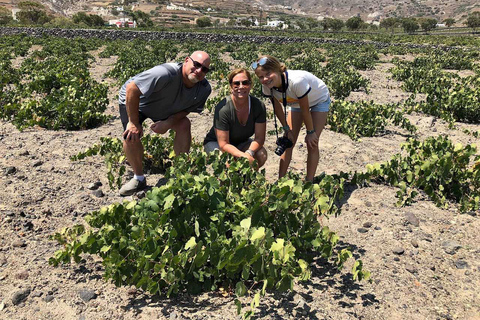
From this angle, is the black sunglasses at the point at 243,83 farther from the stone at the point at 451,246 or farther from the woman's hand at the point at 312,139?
the stone at the point at 451,246

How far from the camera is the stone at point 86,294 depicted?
105 inches

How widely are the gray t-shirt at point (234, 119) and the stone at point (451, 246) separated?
2.04 metres

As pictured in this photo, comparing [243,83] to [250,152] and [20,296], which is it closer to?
[250,152]

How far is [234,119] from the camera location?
3.90 metres

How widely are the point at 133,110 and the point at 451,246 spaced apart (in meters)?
3.27

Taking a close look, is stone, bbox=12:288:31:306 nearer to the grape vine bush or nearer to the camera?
the grape vine bush

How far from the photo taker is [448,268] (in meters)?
3.07

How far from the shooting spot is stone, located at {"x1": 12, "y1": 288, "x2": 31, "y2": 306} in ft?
8.54

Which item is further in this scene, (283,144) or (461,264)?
(283,144)

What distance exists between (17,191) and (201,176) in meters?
2.48

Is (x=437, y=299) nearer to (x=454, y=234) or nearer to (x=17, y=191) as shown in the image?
(x=454, y=234)

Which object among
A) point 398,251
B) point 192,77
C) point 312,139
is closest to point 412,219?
point 398,251

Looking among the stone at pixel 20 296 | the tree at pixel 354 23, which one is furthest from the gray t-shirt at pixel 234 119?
the tree at pixel 354 23

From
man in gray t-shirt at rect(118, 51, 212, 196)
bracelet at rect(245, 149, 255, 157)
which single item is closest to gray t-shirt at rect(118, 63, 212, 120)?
man in gray t-shirt at rect(118, 51, 212, 196)
